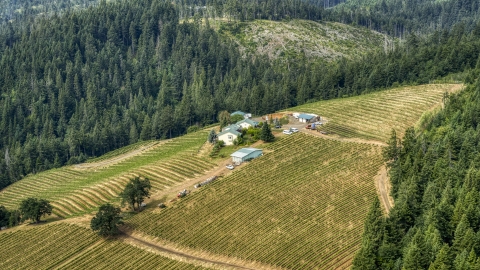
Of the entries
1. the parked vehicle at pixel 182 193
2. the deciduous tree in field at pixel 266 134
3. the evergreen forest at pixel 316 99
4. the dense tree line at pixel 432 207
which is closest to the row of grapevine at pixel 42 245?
the parked vehicle at pixel 182 193

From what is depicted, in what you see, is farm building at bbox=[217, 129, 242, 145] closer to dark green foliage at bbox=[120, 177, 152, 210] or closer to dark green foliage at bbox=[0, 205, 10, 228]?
dark green foliage at bbox=[120, 177, 152, 210]

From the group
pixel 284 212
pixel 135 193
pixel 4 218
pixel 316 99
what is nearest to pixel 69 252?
pixel 135 193

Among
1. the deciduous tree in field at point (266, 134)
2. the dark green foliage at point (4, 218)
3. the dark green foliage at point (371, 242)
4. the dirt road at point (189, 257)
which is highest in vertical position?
the deciduous tree in field at point (266, 134)

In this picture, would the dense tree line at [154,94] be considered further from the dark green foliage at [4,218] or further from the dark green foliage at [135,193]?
the dark green foliage at [135,193]

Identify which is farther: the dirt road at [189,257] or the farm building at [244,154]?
the farm building at [244,154]

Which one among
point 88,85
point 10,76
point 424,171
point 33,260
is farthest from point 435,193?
point 10,76

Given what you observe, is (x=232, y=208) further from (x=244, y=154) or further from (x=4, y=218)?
(x=4, y=218)

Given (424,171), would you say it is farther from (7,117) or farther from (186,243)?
(7,117)

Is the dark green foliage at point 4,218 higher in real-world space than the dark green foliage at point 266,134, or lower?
lower

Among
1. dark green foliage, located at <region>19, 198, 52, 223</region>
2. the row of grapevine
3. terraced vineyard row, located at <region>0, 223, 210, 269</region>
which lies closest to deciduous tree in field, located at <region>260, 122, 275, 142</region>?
terraced vineyard row, located at <region>0, 223, 210, 269</region>
